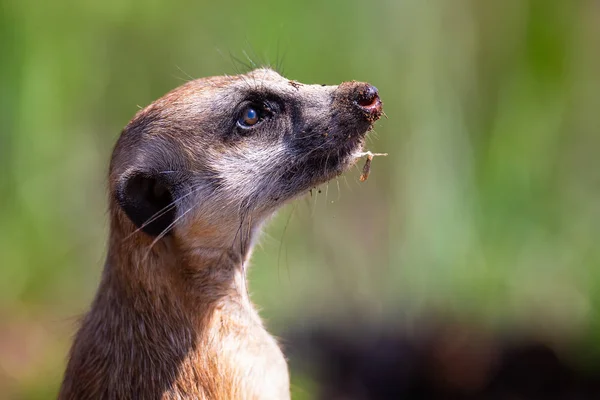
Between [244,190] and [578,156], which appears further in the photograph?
[578,156]

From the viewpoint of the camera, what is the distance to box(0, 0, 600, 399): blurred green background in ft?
19.0

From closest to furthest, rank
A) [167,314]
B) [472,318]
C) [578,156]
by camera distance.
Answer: [167,314]
[472,318]
[578,156]

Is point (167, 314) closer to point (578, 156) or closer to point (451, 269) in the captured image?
Answer: point (451, 269)

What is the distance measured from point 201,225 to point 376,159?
381 centimetres

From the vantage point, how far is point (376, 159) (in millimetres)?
6660

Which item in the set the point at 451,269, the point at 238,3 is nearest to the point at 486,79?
the point at 451,269

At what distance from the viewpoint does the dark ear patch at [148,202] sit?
2904 mm

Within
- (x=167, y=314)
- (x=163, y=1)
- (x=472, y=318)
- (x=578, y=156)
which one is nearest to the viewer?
(x=167, y=314)

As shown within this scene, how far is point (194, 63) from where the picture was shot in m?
6.48

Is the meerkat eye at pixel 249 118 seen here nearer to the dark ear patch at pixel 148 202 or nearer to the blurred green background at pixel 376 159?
the dark ear patch at pixel 148 202

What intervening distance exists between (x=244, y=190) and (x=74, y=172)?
3.91 metres

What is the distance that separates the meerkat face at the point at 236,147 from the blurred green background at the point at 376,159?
2.79m

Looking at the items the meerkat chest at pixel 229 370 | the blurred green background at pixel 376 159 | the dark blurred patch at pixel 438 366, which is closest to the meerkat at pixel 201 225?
the meerkat chest at pixel 229 370

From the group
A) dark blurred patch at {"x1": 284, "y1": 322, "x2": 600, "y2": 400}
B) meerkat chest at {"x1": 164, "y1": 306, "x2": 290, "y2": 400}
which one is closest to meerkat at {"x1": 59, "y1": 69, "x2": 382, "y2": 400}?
meerkat chest at {"x1": 164, "y1": 306, "x2": 290, "y2": 400}
